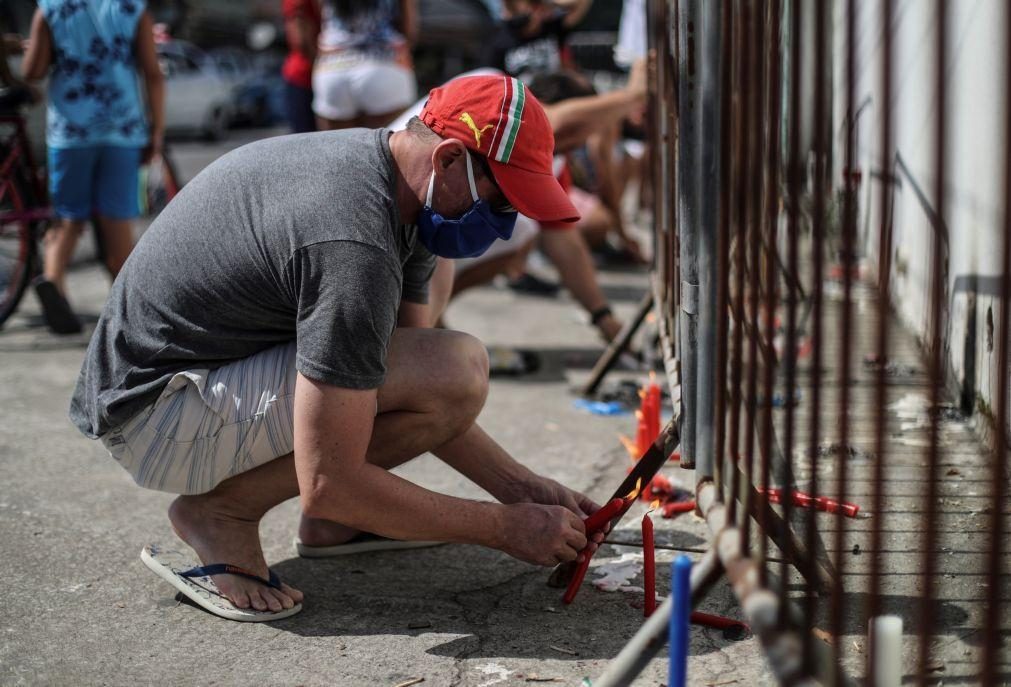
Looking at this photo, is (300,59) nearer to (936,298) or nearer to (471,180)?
(471,180)

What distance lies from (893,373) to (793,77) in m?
2.93

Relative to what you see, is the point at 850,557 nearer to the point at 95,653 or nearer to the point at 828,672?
the point at 828,672

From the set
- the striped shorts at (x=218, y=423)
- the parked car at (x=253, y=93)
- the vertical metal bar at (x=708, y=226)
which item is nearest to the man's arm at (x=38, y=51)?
the striped shorts at (x=218, y=423)

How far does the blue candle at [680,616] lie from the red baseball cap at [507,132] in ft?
2.71

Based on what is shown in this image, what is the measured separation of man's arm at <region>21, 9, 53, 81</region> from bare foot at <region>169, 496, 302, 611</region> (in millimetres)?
2861

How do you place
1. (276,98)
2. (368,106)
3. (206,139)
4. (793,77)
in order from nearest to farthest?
1. (793,77)
2. (368,106)
3. (206,139)
4. (276,98)

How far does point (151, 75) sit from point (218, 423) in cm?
302

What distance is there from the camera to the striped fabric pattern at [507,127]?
226 centimetres

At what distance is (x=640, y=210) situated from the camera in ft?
29.4

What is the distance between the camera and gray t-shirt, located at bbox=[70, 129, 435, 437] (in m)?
2.19

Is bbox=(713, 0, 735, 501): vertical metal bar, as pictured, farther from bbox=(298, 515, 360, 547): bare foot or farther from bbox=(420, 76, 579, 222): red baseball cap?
bbox=(298, 515, 360, 547): bare foot

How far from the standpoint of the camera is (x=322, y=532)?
2.90 m

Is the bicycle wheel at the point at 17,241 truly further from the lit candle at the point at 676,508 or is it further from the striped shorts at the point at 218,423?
the lit candle at the point at 676,508

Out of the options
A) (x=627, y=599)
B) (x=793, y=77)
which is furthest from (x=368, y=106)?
(x=793, y=77)
